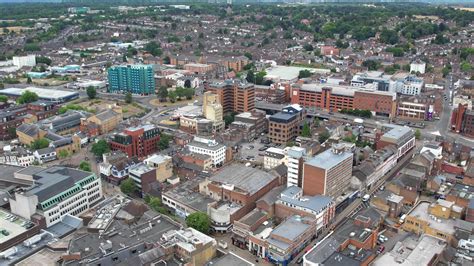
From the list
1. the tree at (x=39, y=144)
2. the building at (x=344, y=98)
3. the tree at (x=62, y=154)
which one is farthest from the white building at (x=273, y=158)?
the tree at (x=39, y=144)

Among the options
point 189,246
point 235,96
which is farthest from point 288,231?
point 235,96

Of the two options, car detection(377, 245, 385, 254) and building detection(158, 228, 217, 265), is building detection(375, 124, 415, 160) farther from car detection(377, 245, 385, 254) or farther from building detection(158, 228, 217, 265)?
building detection(158, 228, 217, 265)

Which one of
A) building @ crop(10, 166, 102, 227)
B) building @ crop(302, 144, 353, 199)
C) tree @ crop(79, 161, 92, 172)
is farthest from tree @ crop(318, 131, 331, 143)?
tree @ crop(79, 161, 92, 172)

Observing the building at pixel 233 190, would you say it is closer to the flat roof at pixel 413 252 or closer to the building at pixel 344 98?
the flat roof at pixel 413 252

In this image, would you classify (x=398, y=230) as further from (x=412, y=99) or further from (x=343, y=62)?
(x=343, y=62)

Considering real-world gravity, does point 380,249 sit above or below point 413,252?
below

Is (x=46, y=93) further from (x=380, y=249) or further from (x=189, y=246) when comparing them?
(x=380, y=249)
